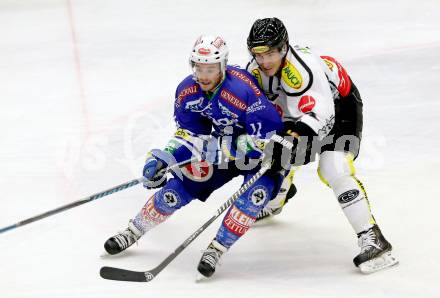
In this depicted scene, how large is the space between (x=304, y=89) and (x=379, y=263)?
862mm

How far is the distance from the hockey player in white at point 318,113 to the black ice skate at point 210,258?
1.81 feet

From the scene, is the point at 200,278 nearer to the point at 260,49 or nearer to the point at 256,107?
the point at 256,107

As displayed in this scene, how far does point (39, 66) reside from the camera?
23.3ft

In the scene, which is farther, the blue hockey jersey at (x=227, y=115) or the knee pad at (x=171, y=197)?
the knee pad at (x=171, y=197)

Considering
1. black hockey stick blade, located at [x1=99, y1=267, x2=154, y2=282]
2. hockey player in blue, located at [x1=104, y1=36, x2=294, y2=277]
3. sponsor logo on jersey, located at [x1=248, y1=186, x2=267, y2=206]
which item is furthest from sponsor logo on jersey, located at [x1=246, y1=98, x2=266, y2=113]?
black hockey stick blade, located at [x1=99, y1=267, x2=154, y2=282]

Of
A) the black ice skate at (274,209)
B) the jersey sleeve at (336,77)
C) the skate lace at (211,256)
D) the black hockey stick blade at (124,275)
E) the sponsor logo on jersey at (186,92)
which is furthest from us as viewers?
the black ice skate at (274,209)

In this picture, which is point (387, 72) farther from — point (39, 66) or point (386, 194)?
point (39, 66)

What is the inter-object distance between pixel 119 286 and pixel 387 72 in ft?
11.0

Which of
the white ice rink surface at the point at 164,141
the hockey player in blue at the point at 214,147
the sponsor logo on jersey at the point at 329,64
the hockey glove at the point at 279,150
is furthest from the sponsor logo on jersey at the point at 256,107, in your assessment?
the white ice rink surface at the point at 164,141

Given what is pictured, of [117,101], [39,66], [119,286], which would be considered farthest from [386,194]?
[39,66]

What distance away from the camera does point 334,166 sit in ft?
13.0

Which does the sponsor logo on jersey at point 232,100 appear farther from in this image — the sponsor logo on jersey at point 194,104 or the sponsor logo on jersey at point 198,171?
Answer: the sponsor logo on jersey at point 198,171

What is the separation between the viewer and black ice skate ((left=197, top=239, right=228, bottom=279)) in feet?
12.7

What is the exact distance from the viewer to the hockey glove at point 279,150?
3.86m
